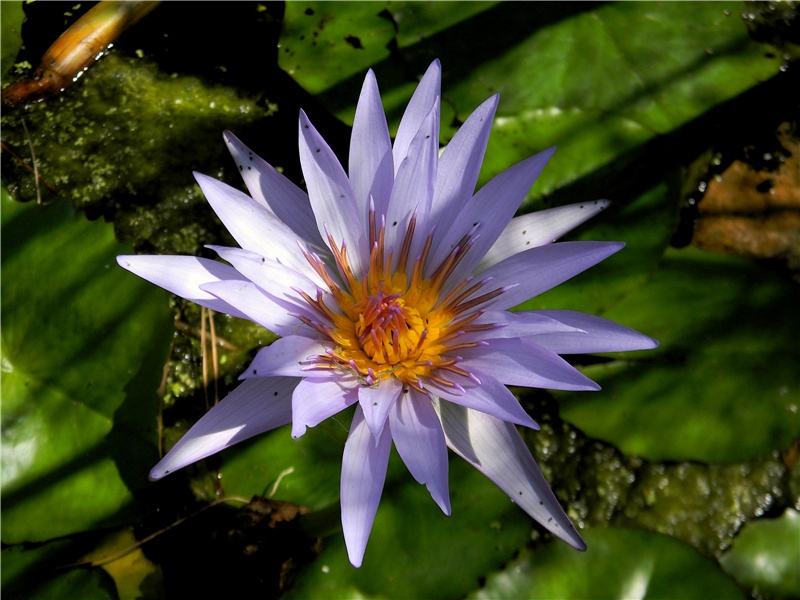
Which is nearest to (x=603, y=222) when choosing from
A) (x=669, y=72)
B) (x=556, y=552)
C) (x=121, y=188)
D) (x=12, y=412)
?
(x=669, y=72)

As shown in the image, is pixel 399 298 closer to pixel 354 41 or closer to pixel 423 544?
pixel 423 544

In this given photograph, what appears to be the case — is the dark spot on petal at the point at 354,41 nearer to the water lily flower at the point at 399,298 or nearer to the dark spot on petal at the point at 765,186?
the water lily flower at the point at 399,298

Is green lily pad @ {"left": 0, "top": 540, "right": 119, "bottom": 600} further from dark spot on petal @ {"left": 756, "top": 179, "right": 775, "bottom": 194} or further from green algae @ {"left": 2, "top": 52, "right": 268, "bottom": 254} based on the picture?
dark spot on petal @ {"left": 756, "top": 179, "right": 775, "bottom": 194}

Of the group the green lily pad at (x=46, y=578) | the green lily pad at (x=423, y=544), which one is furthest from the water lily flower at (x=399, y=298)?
the green lily pad at (x=46, y=578)

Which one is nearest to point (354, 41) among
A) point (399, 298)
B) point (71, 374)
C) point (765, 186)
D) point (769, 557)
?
point (399, 298)

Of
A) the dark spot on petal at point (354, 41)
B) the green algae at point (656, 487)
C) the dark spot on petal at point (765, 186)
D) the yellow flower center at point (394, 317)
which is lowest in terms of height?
the green algae at point (656, 487)
